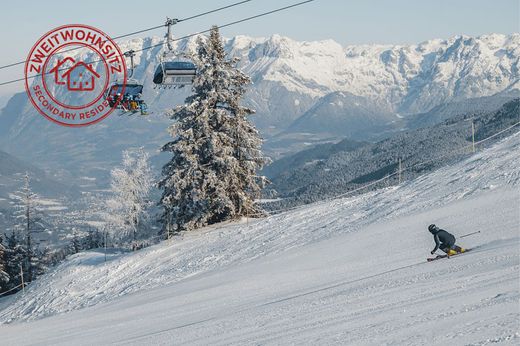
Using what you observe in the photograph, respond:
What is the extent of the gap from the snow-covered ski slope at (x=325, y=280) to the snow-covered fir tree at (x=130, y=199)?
80.7ft

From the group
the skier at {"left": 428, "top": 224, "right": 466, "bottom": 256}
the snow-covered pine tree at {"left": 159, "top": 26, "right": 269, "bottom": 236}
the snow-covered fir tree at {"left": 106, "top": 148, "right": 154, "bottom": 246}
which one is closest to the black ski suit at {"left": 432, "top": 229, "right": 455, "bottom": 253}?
the skier at {"left": 428, "top": 224, "right": 466, "bottom": 256}

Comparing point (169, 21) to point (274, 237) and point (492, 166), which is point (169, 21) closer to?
point (274, 237)

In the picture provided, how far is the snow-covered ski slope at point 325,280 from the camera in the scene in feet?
41.9

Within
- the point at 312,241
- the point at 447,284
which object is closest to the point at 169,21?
the point at 312,241

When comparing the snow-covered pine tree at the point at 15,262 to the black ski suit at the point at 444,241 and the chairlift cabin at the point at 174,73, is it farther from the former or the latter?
the black ski suit at the point at 444,241

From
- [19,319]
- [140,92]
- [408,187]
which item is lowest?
[19,319]

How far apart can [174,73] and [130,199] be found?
130 feet

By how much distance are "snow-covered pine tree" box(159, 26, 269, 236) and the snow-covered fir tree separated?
27.1 metres

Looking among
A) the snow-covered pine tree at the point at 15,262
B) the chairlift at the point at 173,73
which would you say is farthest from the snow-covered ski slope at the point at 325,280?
the snow-covered pine tree at the point at 15,262

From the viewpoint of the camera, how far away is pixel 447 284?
48.5 ft

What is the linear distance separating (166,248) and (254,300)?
17286 millimetres

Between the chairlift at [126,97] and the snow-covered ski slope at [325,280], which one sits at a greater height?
the chairlift at [126,97]

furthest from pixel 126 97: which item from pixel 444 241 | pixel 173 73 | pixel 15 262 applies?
pixel 15 262

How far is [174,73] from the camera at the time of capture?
1080 inches
